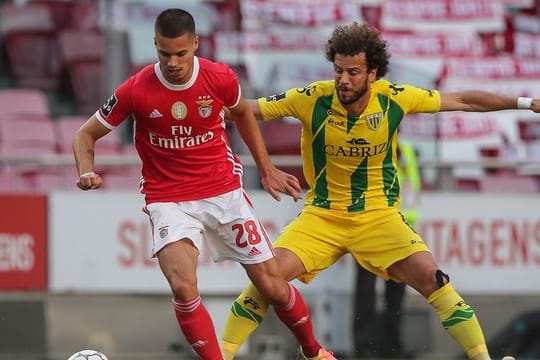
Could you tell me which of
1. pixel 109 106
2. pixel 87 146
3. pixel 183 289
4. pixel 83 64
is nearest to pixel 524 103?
pixel 183 289

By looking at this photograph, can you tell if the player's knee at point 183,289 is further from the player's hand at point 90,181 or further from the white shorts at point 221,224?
the player's hand at point 90,181

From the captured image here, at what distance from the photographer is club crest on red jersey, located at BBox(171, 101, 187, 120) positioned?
847 cm

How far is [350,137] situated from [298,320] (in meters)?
1.16

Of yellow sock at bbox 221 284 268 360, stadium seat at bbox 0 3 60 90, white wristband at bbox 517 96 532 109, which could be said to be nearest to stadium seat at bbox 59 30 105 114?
stadium seat at bbox 0 3 60 90

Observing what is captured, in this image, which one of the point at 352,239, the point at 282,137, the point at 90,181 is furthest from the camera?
the point at 282,137

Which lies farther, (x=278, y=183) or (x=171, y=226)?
(x=278, y=183)

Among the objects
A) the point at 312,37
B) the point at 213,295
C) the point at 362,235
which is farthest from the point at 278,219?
the point at 362,235

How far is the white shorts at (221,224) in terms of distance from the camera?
8539mm

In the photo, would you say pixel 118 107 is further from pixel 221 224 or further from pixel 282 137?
pixel 282 137

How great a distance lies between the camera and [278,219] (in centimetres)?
1285

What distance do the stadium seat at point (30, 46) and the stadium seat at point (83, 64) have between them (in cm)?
22

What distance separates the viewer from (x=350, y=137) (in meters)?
9.05

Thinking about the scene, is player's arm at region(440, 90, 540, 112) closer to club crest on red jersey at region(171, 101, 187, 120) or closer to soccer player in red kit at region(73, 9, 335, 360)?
soccer player in red kit at region(73, 9, 335, 360)

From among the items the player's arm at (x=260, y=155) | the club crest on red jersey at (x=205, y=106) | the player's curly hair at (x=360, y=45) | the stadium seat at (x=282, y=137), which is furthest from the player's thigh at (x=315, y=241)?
the stadium seat at (x=282, y=137)
